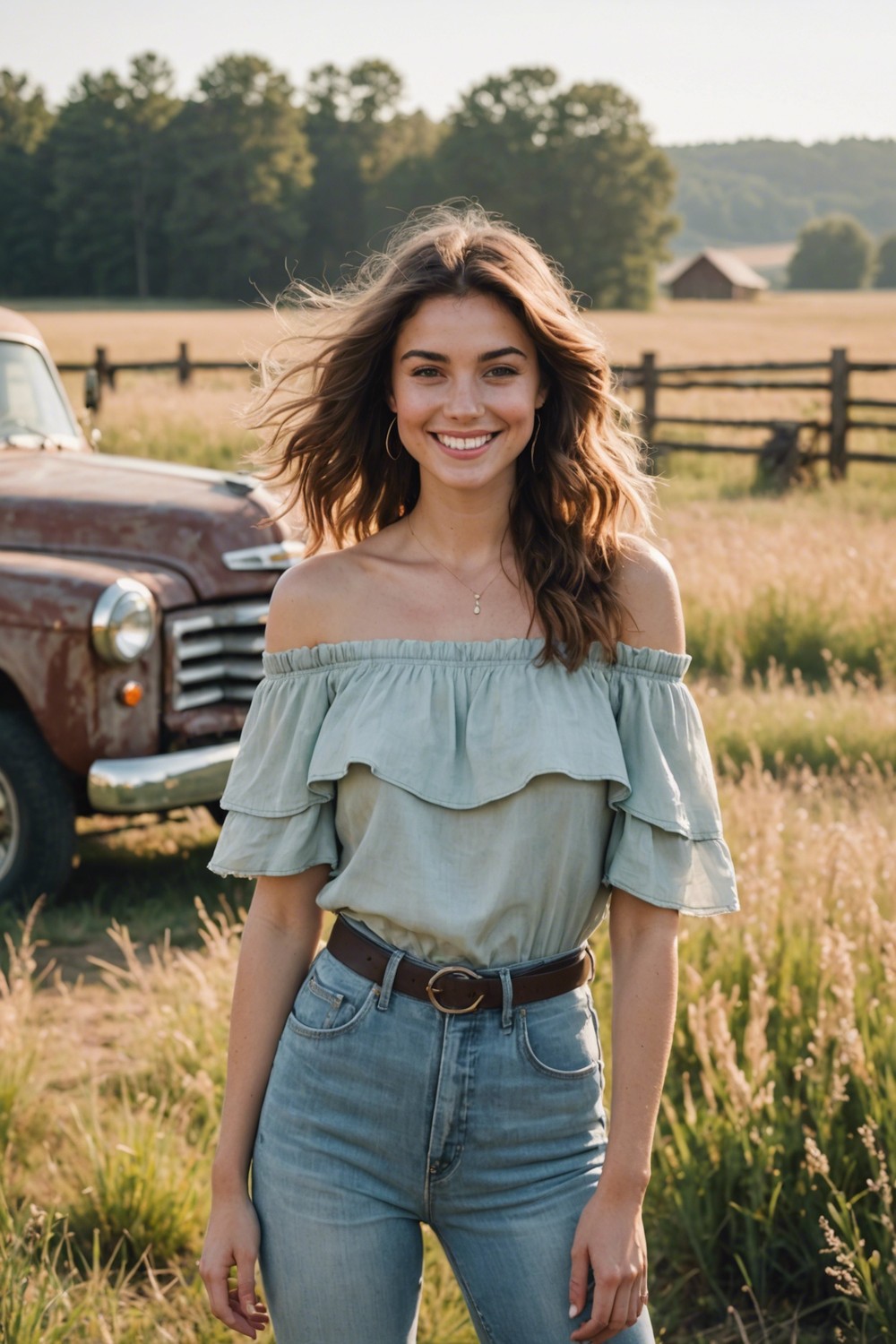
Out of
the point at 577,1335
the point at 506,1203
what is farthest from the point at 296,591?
the point at 577,1335

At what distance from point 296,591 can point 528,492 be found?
1.19 ft

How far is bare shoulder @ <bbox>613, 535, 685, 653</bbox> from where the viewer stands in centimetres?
184

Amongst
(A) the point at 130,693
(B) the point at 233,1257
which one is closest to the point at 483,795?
(B) the point at 233,1257

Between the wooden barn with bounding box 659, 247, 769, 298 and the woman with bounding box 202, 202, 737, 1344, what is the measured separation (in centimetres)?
9833

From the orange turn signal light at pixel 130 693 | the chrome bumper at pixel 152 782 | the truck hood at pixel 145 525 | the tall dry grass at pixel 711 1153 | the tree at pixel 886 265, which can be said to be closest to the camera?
the tall dry grass at pixel 711 1153

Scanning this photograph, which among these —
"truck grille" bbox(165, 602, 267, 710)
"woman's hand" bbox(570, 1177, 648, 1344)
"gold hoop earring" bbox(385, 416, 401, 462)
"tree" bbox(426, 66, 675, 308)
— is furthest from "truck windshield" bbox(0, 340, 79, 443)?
"tree" bbox(426, 66, 675, 308)

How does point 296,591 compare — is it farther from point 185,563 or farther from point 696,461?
point 696,461

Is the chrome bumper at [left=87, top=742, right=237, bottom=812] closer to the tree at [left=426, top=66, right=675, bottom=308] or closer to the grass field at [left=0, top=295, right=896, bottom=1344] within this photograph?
the grass field at [left=0, top=295, right=896, bottom=1344]

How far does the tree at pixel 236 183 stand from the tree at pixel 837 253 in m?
47.9

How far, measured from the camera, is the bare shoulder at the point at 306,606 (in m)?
1.88

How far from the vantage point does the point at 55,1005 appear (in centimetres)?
431

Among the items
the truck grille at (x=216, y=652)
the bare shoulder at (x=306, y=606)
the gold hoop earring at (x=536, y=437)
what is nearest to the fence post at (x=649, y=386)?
the truck grille at (x=216, y=652)

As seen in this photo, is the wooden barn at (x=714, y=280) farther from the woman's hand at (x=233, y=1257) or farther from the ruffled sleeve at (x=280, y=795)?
the woman's hand at (x=233, y=1257)

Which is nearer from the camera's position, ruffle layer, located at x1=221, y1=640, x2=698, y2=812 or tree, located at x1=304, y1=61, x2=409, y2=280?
ruffle layer, located at x1=221, y1=640, x2=698, y2=812
